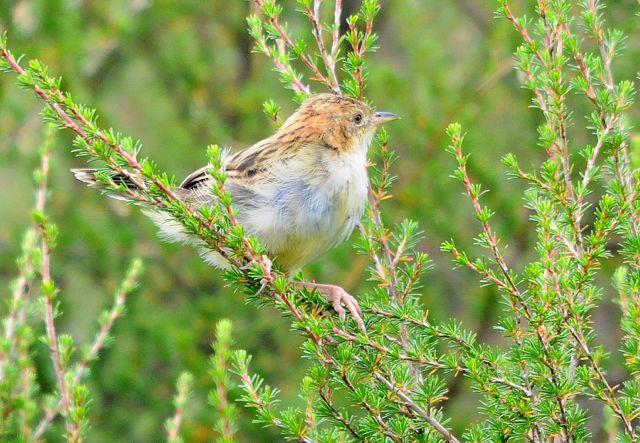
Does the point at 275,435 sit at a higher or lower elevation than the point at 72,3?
lower

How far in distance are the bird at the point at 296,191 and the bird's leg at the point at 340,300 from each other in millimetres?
11

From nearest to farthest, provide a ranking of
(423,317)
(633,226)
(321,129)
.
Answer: (633,226)
(423,317)
(321,129)

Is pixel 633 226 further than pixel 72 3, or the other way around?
pixel 72 3

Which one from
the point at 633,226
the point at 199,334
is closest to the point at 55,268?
the point at 199,334

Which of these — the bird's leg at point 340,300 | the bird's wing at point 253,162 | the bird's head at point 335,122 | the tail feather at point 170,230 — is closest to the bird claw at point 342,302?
the bird's leg at point 340,300

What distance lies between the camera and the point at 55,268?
23.9ft

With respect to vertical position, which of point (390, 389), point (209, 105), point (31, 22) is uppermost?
point (390, 389)

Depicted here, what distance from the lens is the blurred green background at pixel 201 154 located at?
23.0 ft

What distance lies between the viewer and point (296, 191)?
4.42 meters

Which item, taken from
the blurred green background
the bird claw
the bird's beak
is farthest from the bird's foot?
the blurred green background

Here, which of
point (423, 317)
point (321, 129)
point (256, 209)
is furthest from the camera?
point (321, 129)

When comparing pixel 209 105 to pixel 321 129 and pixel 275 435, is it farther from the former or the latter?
pixel 321 129

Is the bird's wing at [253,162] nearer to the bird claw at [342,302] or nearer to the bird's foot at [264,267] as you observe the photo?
the bird claw at [342,302]

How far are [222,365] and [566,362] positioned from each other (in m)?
1.29
